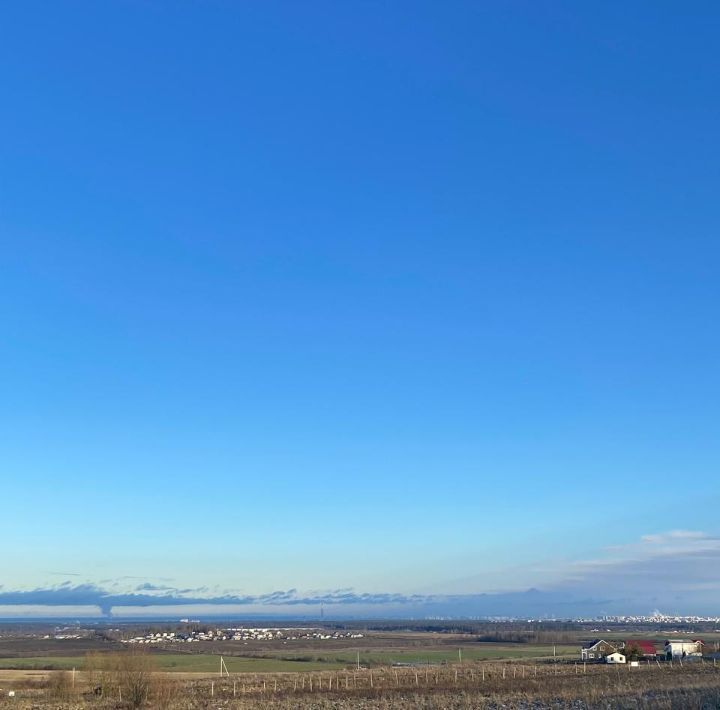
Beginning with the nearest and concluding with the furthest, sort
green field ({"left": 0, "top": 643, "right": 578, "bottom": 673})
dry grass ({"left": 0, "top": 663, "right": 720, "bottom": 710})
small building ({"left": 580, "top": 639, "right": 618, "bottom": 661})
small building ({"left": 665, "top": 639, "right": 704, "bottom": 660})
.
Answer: dry grass ({"left": 0, "top": 663, "right": 720, "bottom": 710}) < green field ({"left": 0, "top": 643, "right": 578, "bottom": 673}) < small building ({"left": 665, "top": 639, "right": 704, "bottom": 660}) < small building ({"left": 580, "top": 639, "right": 618, "bottom": 661})

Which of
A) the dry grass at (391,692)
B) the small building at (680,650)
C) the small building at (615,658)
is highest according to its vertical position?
the dry grass at (391,692)

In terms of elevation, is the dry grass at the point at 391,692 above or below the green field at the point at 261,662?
above

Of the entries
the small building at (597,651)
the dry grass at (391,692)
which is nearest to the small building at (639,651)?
the small building at (597,651)

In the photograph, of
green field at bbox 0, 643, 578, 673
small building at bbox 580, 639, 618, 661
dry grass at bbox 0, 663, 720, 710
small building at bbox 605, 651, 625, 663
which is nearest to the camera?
dry grass at bbox 0, 663, 720, 710

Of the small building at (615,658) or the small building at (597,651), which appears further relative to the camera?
the small building at (597,651)

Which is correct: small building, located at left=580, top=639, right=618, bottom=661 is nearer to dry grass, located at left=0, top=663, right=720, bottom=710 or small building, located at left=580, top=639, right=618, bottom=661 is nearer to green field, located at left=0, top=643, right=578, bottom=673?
green field, located at left=0, top=643, right=578, bottom=673

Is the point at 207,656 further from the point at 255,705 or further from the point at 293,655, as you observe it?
the point at 255,705

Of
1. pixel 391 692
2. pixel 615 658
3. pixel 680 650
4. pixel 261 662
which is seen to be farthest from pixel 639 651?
pixel 391 692

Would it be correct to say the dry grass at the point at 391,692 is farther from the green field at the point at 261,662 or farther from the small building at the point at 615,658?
the small building at the point at 615,658

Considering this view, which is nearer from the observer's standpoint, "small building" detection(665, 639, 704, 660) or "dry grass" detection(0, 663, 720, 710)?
"dry grass" detection(0, 663, 720, 710)

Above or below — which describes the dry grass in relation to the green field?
above

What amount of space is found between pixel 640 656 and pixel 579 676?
3076 centimetres

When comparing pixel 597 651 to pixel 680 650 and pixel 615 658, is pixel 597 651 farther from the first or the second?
pixel 615 658

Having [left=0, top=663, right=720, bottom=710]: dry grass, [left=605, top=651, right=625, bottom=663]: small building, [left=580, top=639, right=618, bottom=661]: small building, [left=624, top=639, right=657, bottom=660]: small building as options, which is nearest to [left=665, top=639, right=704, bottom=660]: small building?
[left=624, top=639, right=657, bottom=660]: small building
